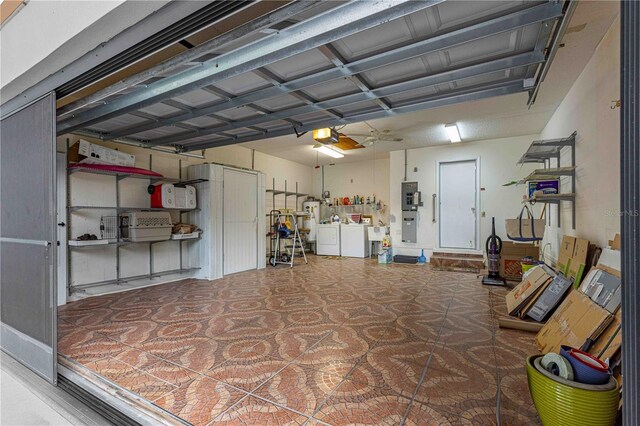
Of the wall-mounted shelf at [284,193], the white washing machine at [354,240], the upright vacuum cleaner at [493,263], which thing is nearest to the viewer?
the upright vacuum cleaner at [493,263]

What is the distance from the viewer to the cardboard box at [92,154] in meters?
3.97

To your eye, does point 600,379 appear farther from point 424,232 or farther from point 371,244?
point 371,244

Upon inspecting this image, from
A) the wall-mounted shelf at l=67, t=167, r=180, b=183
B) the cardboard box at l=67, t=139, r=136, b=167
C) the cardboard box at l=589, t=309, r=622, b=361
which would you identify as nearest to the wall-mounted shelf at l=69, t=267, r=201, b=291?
the wall-mounted shelf at l=67, t=167, r=180, b=183

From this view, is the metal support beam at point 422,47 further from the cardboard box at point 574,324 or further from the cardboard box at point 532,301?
the cardboard box at point 532,301

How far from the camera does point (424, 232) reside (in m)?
7.37

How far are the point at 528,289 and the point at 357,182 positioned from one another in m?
6.07

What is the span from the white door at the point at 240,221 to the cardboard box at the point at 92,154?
1.84 meters

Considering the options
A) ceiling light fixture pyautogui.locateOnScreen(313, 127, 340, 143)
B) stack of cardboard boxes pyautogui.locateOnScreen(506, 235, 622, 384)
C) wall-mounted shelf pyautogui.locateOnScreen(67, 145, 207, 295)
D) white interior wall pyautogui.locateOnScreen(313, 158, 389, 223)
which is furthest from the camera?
white interior wall pyautogui.locateOnScreen(313, 158, 389, 223)

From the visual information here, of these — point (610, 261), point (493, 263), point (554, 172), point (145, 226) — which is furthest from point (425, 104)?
point (145, 226)

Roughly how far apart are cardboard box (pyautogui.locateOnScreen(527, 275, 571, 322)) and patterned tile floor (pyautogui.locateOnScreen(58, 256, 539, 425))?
365mm

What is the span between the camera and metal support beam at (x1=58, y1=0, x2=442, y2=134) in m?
1.46

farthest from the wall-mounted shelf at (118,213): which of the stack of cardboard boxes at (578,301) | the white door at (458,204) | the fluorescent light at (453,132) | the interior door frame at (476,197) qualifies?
the white door at (458,204)

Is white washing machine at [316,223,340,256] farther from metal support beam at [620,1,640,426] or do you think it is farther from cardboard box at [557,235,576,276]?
metal support beam at [620,1,640,426]

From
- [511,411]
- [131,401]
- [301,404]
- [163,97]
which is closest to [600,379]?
[511,411]
